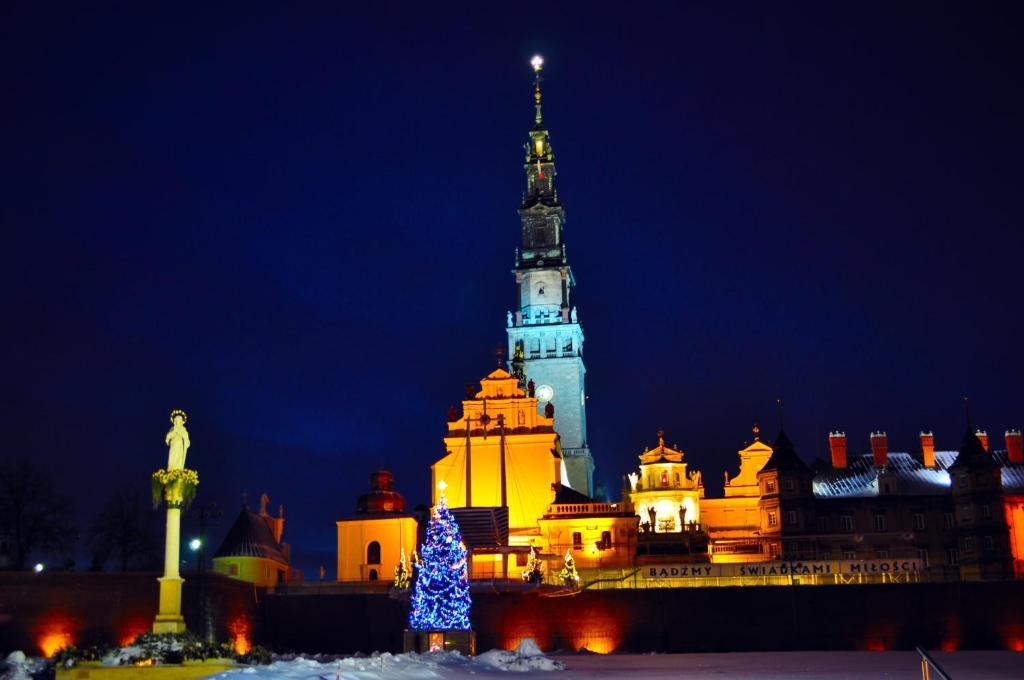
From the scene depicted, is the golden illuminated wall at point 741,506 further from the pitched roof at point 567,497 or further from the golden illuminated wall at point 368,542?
the golden illuminated wall at point 368,542

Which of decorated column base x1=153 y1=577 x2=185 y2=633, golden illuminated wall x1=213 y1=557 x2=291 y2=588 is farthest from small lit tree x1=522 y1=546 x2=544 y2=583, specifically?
decorated column base x1=153 y1=577 x2=185 y2=633

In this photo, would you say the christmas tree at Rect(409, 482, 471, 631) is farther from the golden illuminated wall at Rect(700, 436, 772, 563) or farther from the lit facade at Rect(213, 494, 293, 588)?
the golden illuminated wall at Rect(700, 436, 772, 563)

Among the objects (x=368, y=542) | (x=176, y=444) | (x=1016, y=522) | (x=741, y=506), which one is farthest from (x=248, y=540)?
(x=1016, y=522)

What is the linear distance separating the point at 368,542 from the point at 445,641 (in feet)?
65.4

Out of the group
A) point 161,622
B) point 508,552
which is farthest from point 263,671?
point 508,552

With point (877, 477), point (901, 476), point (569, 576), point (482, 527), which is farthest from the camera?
point (901, 476)

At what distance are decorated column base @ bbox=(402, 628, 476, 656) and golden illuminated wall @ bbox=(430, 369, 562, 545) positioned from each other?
848 inches

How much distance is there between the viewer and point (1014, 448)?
6488cm

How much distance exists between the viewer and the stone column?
33.9 metres

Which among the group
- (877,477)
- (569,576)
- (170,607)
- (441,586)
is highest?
(877,477)

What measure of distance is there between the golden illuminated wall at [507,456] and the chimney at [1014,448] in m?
27.0

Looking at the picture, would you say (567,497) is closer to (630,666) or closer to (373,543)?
(373,543)

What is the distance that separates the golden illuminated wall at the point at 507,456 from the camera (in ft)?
213

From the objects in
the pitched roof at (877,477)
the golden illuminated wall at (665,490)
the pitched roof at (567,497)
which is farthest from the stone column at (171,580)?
the pitched roof at (877,477)
